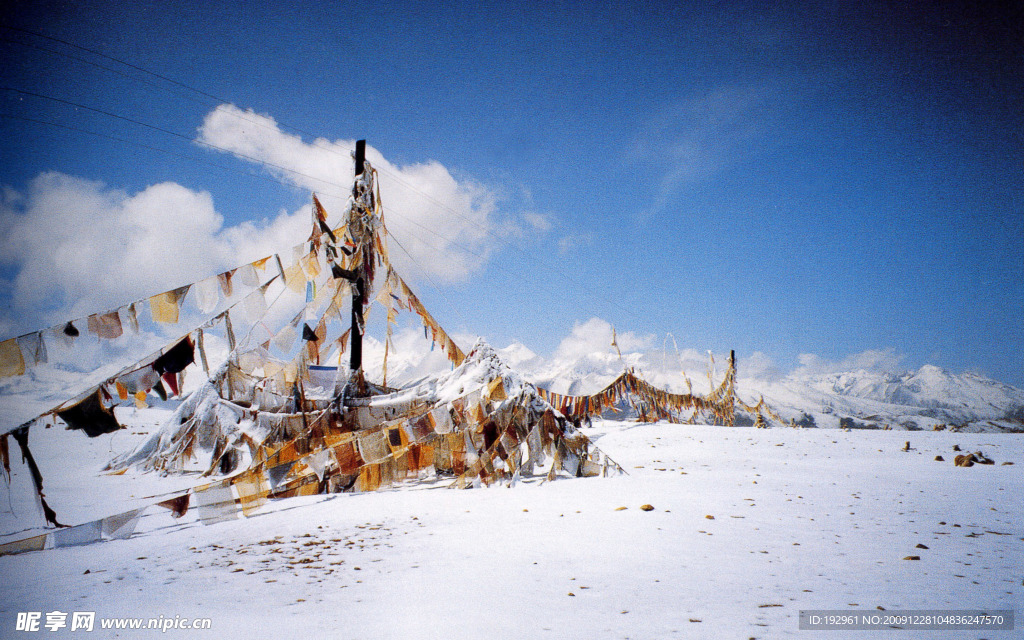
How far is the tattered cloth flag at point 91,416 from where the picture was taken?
5117mm

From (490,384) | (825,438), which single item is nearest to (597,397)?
(825,438)

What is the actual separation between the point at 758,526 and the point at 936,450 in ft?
29.7

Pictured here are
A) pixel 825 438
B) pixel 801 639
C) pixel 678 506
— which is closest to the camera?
pixel 801 639

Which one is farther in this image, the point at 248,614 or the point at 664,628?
the point at 248,614

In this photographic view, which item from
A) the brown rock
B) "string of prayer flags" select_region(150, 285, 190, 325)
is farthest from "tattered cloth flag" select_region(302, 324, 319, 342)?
the brown rock

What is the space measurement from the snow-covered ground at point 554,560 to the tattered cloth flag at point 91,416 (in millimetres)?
726

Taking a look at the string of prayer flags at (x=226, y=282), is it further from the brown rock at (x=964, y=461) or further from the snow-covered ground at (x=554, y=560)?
the brown rock at (x=964, y=461)

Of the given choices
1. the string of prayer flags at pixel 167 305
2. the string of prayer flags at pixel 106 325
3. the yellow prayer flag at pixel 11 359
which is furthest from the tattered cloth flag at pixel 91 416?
the string of prayer flags at pixel 167 305

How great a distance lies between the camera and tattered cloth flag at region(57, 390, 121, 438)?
5.12 m

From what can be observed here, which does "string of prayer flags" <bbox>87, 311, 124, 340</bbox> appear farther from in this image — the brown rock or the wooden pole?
the brown rock

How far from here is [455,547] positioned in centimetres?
361

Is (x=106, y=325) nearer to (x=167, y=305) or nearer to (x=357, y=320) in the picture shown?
(x=167, y=305)

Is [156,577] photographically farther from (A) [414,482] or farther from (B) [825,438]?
(B) [825,438]

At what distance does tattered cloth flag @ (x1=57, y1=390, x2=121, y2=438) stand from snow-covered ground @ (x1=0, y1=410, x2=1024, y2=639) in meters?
0.73
